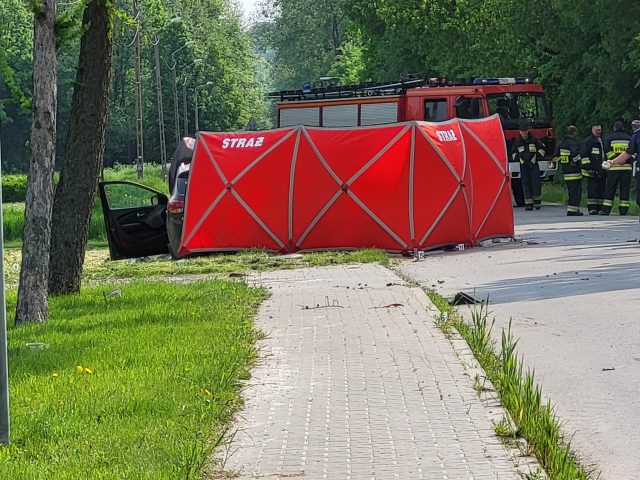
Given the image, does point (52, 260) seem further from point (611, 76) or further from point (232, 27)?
point (232, 27)

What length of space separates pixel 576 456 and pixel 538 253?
38.1 ft

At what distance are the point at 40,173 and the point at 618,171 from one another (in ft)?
52.1

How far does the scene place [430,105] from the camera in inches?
1141

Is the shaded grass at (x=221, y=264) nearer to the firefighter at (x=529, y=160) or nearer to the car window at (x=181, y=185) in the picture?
the car window at (x=181, y=185)

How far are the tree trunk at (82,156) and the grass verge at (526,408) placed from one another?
17.1 feet

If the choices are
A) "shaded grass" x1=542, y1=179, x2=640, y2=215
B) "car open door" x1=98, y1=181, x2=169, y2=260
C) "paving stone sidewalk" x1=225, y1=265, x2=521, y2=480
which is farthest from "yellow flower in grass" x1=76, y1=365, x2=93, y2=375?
"shaded grass" x1=542, y1=179, x2=640, y2=215

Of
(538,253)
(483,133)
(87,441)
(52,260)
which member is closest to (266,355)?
(87,441)

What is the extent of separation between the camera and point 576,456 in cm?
637

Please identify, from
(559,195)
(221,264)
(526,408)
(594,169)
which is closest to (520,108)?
(559,195)

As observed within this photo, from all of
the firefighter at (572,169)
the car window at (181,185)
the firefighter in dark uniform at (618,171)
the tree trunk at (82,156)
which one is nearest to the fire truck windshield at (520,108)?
the firefighter at (572,169)

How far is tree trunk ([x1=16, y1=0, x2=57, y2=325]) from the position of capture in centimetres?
1099

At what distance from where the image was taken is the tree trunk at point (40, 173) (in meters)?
11.0

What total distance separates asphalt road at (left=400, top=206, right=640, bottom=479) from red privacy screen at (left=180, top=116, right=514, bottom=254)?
750 millimetres

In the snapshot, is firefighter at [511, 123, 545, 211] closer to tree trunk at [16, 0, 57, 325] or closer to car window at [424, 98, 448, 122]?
car window at [424, 98, 448, 122]
